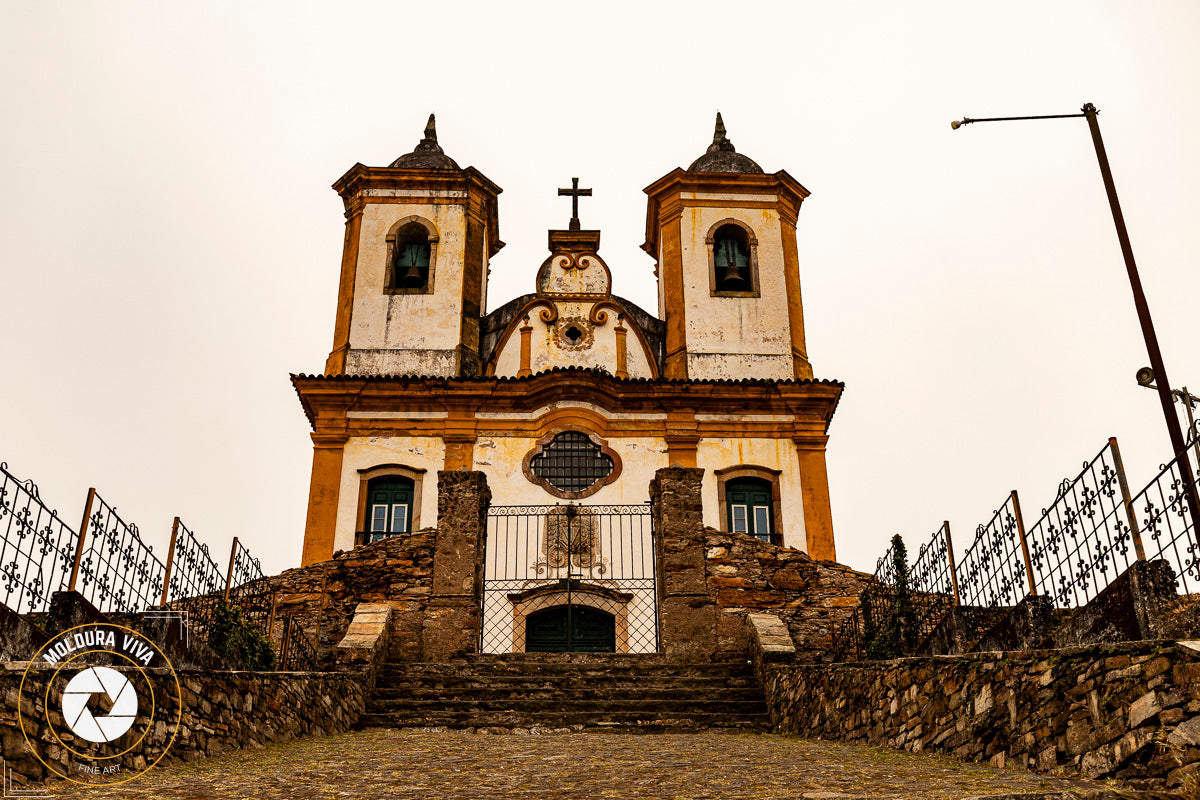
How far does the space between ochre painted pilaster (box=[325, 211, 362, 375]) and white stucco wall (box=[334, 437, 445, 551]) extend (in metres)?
2.15

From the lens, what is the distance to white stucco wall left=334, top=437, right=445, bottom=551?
19797mm

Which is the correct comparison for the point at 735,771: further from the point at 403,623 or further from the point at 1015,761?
the point at 403,623

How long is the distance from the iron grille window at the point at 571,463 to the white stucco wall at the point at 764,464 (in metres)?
1.80

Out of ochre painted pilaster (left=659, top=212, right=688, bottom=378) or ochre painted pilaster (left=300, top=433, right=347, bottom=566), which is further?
ochre painted pilaster (left=659, top=212, right=688, bottom=378)

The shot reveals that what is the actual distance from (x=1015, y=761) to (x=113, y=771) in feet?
17.2

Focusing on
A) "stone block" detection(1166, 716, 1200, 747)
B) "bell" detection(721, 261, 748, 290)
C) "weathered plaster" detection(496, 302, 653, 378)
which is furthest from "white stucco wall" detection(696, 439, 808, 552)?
"stone block" detection(1166, 716, 1200, 747)

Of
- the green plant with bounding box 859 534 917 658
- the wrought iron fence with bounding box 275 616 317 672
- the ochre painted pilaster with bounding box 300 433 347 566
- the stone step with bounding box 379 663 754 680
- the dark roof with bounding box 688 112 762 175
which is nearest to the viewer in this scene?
the green plant with bounding box 859 534 917 658

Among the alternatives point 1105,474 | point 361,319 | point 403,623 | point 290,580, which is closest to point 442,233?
point 361,319

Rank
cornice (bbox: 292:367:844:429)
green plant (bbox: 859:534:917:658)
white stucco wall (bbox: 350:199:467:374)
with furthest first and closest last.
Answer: white stucco wall (bbox: 350:199:467:374) → cornice (bbox: 292:367:844:429) → green plant (bbox: 859:534:917:658)

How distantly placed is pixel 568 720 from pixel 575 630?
293 inches

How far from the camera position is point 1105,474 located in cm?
751

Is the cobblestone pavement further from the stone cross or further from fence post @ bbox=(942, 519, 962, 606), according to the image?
the stone cross

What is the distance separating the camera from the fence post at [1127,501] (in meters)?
6.95

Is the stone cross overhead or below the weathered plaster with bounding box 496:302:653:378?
overhead
